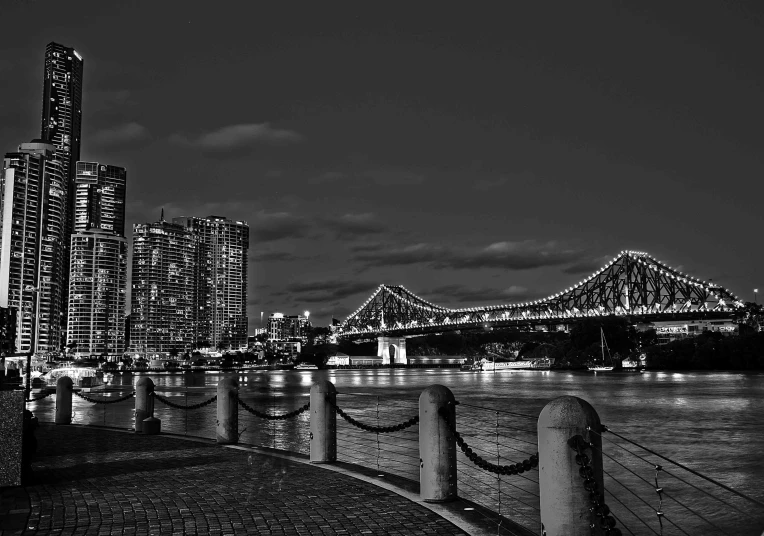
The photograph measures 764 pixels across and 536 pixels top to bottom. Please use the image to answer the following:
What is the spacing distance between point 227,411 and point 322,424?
3.04 m

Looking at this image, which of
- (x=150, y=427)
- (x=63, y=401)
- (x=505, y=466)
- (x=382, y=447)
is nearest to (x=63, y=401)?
(x=63, y=401)

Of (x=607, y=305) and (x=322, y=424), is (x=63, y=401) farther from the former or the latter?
(x=607, y=305)

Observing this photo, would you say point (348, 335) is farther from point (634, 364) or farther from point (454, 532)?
point (454, 532)

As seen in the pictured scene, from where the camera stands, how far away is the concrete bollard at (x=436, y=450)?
811cm

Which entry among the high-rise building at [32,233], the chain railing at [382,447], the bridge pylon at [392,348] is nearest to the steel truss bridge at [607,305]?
the bridge pylon at [392,348]

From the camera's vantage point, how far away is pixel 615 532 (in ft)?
18.0

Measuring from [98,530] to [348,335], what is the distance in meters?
161

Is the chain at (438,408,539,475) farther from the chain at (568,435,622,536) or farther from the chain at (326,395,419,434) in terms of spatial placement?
the chain at (326,395,419,434)

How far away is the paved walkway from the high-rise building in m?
159

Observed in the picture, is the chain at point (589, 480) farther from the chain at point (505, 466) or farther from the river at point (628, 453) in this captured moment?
the river at point (628, 453)

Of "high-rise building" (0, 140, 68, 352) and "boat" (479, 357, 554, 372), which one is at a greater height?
"high-rise building" (0, 140, 68, 352)

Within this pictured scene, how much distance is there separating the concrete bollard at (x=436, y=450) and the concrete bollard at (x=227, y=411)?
18.5 feet

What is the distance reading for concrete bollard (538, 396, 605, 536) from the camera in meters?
5.74

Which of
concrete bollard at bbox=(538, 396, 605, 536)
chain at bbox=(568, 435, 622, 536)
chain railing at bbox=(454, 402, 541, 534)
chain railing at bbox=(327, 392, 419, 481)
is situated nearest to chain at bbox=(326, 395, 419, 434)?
chain railing at bbox=(327, 392, 419, 481)
